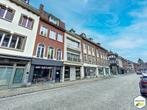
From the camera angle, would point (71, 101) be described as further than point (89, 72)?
No

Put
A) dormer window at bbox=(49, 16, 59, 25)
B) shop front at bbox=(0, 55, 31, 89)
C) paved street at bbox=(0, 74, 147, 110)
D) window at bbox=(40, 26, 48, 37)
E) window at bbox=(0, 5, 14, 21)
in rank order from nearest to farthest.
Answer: paved street at bbox=(0, 74, 147, 110)
shop front at bbox=(0, 55, 31, 89)
window at bbox=(0, 5, 14, 21)
window at bbox=(40, 26, 48, 37)
dormer window at bbox=(49, 16, 59, 25)

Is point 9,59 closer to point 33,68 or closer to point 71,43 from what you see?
point 33,68

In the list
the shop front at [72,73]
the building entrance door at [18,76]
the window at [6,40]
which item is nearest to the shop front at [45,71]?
the building entrance door at [18,76]

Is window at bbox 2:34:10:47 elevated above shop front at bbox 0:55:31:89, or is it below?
above

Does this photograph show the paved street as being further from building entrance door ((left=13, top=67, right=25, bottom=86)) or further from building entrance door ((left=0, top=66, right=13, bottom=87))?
building entrance door ((left=13, top=67, right=25, bottom=86))

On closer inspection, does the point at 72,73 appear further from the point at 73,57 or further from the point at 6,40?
the point at 6,40

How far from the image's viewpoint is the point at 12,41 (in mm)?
13984

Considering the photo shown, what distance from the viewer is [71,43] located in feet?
83.6

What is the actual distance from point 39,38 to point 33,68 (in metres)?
5.18

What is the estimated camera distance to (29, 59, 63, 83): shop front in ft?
52.4

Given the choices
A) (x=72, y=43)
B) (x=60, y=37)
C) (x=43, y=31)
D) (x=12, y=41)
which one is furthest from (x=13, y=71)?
(x=72, y=43)

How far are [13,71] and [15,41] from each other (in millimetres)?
4111

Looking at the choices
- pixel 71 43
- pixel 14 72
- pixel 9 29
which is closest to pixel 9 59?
pixel 14 72

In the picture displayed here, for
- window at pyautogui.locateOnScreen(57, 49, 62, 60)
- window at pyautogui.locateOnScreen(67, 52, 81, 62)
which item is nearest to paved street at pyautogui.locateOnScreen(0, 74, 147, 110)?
window at pyautogui.locateOnScreen(57, 49, 62, 60)
